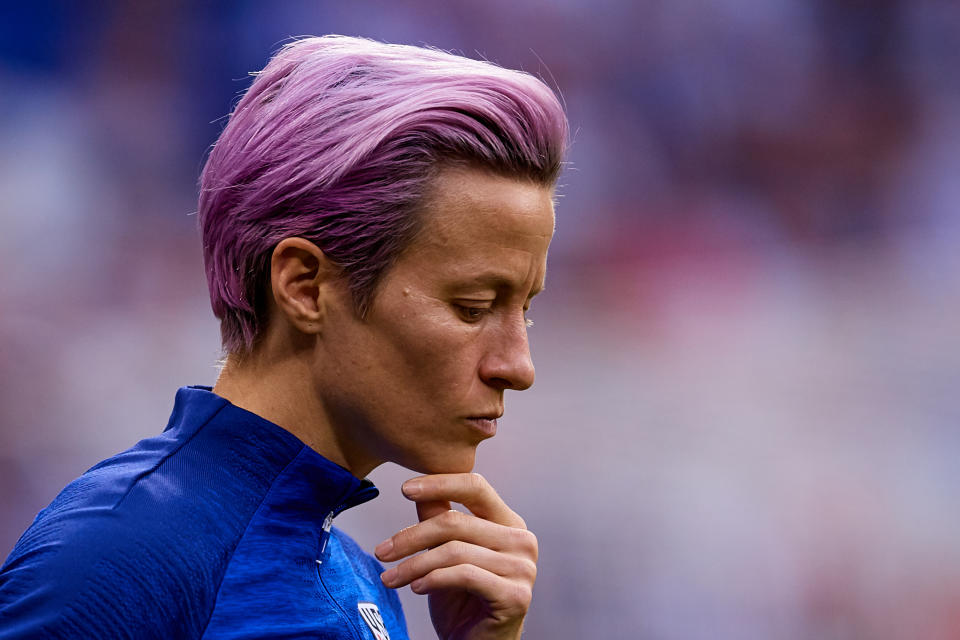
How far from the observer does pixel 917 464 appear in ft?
10.8

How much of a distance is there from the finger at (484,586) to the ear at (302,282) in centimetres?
34

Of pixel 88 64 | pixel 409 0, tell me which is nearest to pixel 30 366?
pixel 88 64

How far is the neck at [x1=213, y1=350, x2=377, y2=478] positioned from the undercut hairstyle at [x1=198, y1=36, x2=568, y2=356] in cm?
5

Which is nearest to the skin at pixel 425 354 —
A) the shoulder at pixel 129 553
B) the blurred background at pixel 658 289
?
the shoulder at pixel 129 553

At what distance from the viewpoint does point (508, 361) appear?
1248 mm

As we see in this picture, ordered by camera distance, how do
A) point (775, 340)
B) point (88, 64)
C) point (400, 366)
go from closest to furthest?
point (400, 366) → point (88, 64) → point (775, 340)

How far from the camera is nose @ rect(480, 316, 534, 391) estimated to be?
125 cm

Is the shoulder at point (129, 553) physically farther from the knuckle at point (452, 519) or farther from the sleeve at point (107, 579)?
the knuckle at point (452, 519)

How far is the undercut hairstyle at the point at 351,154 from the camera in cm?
120

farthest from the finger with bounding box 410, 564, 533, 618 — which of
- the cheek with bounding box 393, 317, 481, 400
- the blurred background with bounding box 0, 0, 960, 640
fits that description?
the blurred background with bounding box 0, 0, 960, 640

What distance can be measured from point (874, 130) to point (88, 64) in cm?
255

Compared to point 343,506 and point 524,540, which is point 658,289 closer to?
point 524,540

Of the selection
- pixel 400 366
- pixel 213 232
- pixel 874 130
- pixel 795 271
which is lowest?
pixel 400 366

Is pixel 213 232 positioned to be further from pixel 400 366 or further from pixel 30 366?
pixel 30 366
